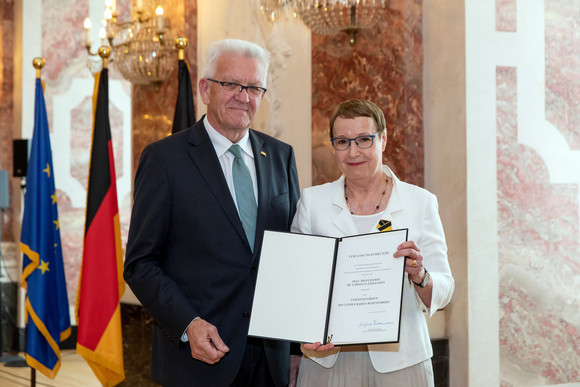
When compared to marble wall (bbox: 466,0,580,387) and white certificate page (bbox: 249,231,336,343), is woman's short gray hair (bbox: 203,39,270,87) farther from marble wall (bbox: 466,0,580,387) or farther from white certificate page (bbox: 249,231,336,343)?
marble wall (bbox: 466,0,580,387)

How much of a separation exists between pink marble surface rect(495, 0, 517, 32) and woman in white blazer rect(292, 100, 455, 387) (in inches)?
81.9

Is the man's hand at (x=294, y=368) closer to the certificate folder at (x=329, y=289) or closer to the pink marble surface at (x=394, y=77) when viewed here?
the certificate folder at (x=329, y=289)

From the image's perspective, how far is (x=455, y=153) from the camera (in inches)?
176

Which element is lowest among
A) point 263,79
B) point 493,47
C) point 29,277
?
point 29,277

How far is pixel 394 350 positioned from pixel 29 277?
410cm

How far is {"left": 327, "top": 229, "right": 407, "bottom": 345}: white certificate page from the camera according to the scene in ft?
7.82

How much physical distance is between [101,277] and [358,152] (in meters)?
3.28

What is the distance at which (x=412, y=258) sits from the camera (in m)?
2.42

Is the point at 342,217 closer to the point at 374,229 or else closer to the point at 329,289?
the point at 374,229

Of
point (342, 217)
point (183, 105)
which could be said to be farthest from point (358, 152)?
point (183, 105)

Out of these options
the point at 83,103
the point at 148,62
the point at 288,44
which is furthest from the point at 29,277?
the point at 83,103

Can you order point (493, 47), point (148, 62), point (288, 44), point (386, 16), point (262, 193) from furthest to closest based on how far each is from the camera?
point (148, 62), point (288, 44), point (386, 16), point (493, 47), point (262, 193)

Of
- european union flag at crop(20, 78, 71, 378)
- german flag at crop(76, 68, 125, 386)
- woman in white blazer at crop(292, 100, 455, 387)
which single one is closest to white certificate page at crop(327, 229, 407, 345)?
woman in white blazer at crop(292, 100, 455, 387)

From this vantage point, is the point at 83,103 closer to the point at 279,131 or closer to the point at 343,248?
the point at 279,131
